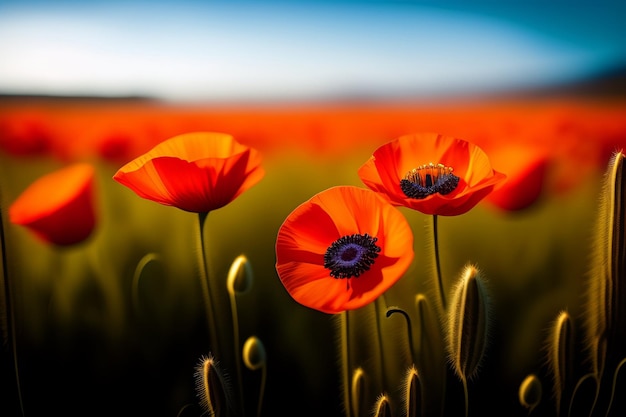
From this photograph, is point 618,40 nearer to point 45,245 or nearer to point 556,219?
point 556,219

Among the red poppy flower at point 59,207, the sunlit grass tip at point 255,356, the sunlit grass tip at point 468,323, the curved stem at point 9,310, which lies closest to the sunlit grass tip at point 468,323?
the sunlit grass tip at point 468,323

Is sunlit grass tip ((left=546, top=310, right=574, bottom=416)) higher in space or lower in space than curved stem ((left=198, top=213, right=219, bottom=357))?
lower

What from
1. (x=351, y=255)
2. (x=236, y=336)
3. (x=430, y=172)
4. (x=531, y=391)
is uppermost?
(x=430, y=172)

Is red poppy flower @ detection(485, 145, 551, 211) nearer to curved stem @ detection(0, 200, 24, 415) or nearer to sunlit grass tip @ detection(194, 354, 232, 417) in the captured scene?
sunlit grass tip @ detection(194, 354, 232, 417)

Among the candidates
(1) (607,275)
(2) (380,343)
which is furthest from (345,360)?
(1) (607,275)

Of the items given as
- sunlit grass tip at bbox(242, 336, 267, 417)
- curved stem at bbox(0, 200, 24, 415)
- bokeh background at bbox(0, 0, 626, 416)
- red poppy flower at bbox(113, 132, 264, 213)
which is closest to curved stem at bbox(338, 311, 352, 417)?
bokeh background at bbox(0, 0, 626, 416)

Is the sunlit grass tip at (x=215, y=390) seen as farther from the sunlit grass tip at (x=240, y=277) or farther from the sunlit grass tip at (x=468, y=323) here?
the sunlit grass tip at (x=468, y=323)

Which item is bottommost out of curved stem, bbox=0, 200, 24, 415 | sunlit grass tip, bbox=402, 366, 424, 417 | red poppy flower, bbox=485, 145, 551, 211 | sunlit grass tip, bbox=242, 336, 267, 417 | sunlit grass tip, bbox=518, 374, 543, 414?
sunlit grass tip, bbox=518, 374, 543, 414

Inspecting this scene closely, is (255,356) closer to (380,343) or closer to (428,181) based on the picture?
(380,343)
